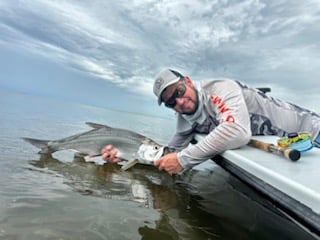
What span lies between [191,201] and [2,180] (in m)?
1.92

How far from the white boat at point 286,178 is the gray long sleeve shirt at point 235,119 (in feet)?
0.58

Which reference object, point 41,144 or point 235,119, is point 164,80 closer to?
point 235,119

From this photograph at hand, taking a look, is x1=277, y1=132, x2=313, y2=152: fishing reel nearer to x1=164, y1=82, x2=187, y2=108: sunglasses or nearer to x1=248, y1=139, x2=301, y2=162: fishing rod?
x1=248, y1=139, x2=301, y2=162: fishing rod

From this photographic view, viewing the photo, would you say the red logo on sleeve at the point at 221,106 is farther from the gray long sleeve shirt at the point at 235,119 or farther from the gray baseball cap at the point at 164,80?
the gray baseball cap at the point at 164,80

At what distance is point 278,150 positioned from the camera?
2.59 meters

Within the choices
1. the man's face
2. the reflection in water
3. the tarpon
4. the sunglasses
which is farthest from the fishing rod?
the tarpon

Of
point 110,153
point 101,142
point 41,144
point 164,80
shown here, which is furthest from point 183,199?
point 41,144

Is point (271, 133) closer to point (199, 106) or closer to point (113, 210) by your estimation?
point (199, 106)

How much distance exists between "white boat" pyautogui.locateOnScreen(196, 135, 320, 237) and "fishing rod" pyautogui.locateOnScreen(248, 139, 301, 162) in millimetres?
33

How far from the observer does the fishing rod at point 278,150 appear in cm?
233

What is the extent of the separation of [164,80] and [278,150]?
56.4 inches

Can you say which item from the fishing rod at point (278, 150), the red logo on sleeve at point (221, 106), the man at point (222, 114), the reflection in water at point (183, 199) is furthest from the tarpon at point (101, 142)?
the fishing rod at point (278, 150)

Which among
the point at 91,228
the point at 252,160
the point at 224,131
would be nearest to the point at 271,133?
the point at 224,131

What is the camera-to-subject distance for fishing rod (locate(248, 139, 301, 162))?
2330 mm
